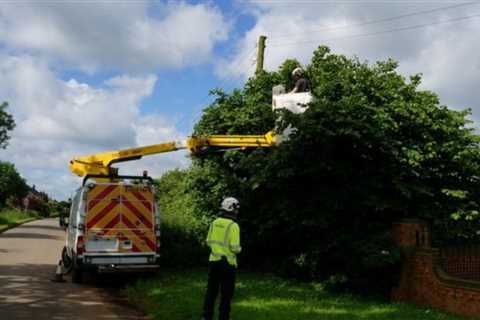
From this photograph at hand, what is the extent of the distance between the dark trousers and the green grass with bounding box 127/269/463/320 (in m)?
0.87

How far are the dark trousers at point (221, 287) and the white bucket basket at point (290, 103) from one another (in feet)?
17.0

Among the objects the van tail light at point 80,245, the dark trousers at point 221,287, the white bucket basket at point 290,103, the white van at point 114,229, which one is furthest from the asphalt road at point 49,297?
the white bucket basket at point 290,103

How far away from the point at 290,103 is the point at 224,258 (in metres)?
6.35

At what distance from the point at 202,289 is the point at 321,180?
3.44 metres

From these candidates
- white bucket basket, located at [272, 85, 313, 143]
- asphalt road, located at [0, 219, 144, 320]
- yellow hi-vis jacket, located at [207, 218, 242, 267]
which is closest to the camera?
yellow hi-vis jacket, located at [207, 218, 242, 267]

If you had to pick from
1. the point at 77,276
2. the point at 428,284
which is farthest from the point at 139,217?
the point at 428,284

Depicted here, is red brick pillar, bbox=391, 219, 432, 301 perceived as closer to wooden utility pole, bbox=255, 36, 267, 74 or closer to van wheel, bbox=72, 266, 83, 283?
van wheel, bbox=72, 266, 83, 283

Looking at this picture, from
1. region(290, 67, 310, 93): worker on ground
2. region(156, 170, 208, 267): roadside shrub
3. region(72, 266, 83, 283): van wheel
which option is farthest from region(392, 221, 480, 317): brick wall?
region(72, 266, 83, 283): van wheel

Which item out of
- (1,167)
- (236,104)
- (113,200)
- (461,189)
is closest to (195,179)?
(236,104)

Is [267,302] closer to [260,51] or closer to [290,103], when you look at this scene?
[290,103]

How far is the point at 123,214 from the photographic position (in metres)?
13.0

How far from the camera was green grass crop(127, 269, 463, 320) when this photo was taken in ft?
29.4

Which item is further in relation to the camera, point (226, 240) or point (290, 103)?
point (290, 103)

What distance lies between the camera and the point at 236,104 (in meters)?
17.6
